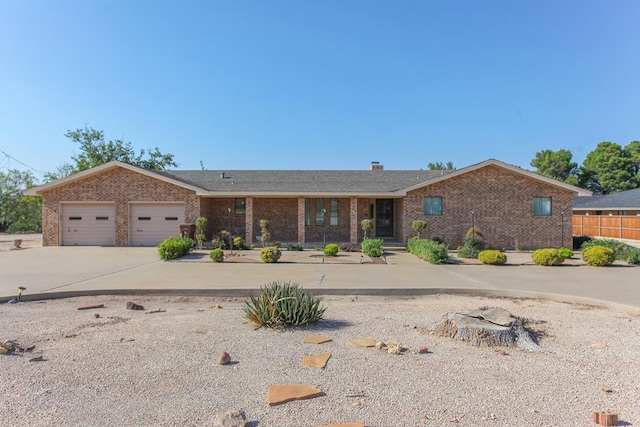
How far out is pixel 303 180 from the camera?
73.5ft

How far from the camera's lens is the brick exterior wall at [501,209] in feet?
61.1

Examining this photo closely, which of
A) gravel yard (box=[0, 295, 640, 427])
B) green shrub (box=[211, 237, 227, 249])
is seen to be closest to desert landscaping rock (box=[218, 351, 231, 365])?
gravel yard (box=[0, 295, 640, 427])

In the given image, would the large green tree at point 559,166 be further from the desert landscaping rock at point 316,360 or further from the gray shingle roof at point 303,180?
the desert landscaping rock at point 316,360

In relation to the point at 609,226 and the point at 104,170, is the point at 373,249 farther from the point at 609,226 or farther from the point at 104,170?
the point at 609,226

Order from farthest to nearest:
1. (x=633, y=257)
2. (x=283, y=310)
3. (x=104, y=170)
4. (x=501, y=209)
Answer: (x=104, y=170)
(x=501, y=209)
(x=633, y=257)
(x=283, y=310)

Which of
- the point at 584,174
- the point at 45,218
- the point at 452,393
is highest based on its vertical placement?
the point at 584,174

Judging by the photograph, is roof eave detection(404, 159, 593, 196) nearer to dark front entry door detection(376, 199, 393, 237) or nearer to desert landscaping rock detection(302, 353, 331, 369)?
dark front entry door detection(376, 199, 393, 237)

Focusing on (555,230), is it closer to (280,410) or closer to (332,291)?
(332,291)

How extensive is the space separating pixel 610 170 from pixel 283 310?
55.3 meters

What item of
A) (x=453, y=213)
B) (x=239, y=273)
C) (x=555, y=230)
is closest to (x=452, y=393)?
(x=239, y=273)

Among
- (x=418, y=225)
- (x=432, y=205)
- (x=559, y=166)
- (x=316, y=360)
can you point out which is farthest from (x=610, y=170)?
(x=316, y=360)

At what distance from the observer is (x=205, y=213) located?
67.9 feet

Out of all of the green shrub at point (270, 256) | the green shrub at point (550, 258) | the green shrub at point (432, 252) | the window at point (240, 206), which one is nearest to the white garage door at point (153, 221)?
the window at point (240, 206)

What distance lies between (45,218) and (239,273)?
46.0 feet
